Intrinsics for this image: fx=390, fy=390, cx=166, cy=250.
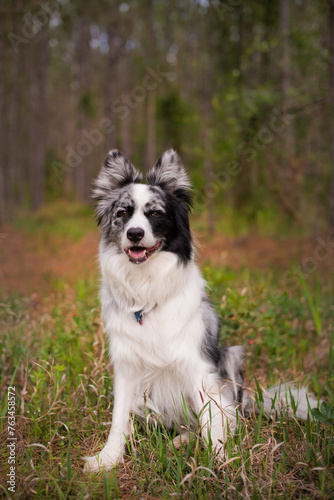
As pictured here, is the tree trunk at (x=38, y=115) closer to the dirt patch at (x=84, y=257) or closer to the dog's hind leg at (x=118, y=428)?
the dirt patch at (x=84, y=257)

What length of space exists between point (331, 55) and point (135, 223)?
237 inches

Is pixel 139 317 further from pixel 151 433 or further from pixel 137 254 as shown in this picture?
pixel 151 433

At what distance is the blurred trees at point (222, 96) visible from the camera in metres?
7.60

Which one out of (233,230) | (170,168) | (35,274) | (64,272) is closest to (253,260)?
(233,230)

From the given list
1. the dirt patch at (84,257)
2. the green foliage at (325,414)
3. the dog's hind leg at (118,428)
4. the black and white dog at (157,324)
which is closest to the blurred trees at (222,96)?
the dirt patch at (84,257)

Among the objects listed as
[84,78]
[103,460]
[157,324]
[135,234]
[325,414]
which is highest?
[84,78]

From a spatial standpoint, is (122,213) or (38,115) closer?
(122,213)

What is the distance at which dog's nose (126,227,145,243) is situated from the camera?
2.52 metres

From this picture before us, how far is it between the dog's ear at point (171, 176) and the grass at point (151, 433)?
52.6 inches

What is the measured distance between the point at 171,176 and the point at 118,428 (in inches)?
72.4

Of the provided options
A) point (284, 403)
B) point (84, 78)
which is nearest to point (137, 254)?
point (284, 403)

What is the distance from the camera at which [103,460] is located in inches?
100

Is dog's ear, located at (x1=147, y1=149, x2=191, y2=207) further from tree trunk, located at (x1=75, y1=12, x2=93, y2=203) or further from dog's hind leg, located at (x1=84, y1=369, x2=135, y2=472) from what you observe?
tree trunk, located at (x1=75, y1=12, x2=93, y2=203)

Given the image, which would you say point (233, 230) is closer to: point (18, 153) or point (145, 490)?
point (145, 490)
